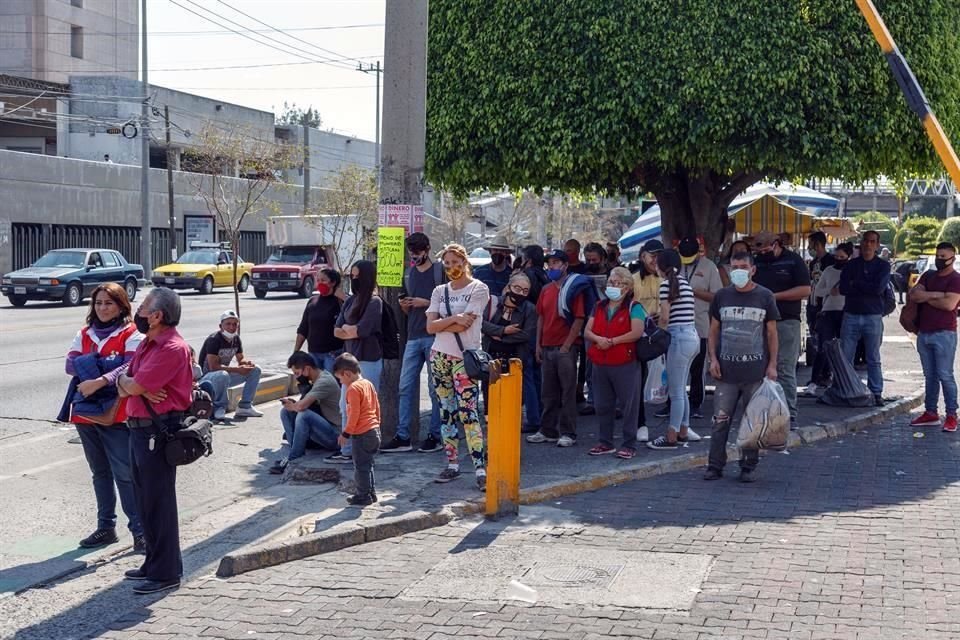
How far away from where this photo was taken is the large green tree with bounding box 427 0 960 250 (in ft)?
39.1

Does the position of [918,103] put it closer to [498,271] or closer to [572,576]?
[572,576]

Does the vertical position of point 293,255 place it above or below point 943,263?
below

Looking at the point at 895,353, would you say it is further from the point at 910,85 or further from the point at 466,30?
the point at 910,85

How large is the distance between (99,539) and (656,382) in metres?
6.33

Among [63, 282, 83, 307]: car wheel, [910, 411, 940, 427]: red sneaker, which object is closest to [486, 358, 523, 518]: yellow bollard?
[910, 411, 940, 427]: red sneaker

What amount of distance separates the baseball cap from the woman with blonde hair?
3212 millimetres

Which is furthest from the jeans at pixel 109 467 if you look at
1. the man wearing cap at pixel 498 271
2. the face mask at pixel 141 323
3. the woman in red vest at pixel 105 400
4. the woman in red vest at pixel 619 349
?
the man wearing cap at pixel 498 271

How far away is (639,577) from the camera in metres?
6.79

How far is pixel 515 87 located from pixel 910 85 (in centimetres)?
475

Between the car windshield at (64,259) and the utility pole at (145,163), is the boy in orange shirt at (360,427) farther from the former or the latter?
the utility pole at (145,163)

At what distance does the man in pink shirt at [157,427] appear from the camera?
22.0 ft

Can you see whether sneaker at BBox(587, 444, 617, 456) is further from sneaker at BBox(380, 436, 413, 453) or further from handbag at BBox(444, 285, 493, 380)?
handbag at BBox(444, 285, 493, 380)

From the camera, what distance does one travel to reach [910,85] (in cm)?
887

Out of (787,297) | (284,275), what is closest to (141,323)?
(787,297)
